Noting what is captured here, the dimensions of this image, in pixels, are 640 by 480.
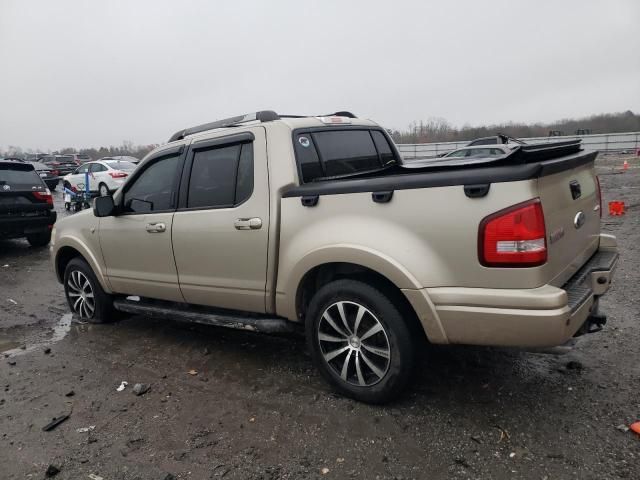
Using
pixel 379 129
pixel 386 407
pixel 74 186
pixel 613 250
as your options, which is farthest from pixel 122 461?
pixel 74 186

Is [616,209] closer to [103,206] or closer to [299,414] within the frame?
[299,414]

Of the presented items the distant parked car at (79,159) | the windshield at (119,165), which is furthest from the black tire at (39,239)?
the distant parked car at (79,159)

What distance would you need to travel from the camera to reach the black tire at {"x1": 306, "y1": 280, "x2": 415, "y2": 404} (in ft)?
9.47

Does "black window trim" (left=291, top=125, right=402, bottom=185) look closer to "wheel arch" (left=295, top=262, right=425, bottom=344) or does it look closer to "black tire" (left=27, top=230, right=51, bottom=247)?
"wheel arch" (left=295, top=262, right=425, bottom=344)

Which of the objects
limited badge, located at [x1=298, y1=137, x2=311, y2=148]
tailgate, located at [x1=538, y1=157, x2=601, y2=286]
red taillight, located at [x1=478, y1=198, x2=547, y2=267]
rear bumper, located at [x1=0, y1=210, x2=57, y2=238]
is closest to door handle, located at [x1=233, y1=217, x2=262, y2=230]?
limited badge, located at [x1=298, y1=137, x2=311, y2=148]

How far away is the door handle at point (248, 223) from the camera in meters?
3.42

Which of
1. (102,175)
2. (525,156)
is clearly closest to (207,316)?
(525,156)

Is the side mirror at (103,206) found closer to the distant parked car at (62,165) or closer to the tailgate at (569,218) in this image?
the tailgate at (569,218)

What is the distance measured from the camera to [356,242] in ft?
9.62

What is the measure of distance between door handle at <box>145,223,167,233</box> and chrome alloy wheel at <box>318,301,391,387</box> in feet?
5.78

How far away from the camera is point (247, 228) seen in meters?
3.48

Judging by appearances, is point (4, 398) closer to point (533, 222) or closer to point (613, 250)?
point (533, 222)

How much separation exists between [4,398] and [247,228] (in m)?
2.37

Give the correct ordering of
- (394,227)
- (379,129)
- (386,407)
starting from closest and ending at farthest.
→ (394,227), (386,407), (379,129)
